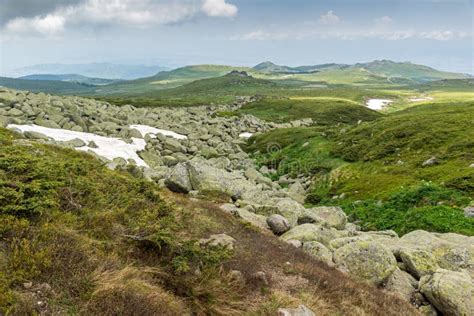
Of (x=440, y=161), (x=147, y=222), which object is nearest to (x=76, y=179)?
(x=147, y=222)

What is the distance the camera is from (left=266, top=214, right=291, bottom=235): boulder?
1947cm

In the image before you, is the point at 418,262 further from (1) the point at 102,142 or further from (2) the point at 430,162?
(1) the point at 102,142

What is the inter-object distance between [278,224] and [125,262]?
10.9 m

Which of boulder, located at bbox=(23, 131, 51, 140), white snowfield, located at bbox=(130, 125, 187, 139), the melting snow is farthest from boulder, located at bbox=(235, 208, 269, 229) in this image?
white snowfield, located at bbox=(130, 125, 187, 139)

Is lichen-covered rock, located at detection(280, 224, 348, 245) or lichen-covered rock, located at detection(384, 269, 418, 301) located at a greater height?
lichen-covered rock, located at detection(280, 224, 348, 245)

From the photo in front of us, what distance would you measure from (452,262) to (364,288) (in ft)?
19.9

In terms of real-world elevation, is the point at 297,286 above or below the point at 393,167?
above

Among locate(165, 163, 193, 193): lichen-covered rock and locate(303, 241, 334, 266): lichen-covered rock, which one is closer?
locate(303, 241, 334, 266): lichen-covered rock

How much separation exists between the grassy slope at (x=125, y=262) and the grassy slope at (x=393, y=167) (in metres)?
14.0

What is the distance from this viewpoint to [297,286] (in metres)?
11.8

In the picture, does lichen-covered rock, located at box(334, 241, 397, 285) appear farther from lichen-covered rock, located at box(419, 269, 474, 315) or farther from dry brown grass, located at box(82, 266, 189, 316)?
dry brown grass, located at box(82, 266, 189, 316)

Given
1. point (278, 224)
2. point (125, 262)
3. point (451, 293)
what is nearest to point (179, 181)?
point (278, 224)

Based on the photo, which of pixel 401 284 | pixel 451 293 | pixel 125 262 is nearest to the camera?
pixel 125 262

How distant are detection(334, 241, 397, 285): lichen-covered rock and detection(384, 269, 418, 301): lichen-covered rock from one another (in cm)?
29
